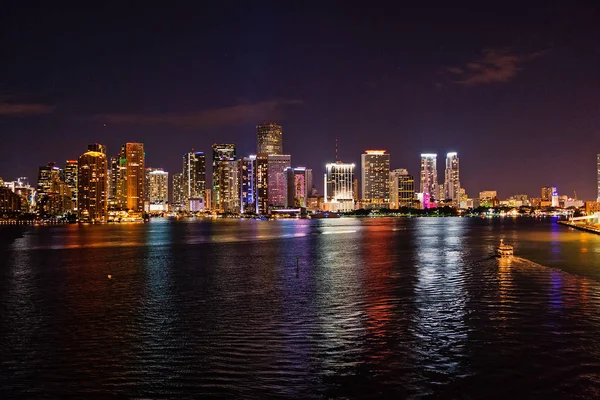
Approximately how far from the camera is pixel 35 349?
23391mm

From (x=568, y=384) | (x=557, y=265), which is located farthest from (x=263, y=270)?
(x=568, y=384)

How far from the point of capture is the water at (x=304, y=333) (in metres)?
18.6

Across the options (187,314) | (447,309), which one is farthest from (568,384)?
(187,314)

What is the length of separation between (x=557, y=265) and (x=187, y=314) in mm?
36269

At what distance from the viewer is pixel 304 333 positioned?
25.5m

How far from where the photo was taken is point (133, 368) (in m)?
20.5

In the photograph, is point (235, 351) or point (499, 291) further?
point (499, 291)

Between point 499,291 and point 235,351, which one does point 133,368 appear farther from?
point 499,291

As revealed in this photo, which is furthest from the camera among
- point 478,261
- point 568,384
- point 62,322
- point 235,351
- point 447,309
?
point 478,261

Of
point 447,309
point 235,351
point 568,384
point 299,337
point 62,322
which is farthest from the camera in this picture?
point 447,309

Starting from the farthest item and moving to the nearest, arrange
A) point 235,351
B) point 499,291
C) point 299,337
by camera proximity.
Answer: point 499,291 < point 299,337 < point 235,351

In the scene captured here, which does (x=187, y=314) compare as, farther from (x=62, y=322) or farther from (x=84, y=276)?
(x=84, y=276)

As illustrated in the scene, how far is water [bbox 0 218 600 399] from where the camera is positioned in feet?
61.2

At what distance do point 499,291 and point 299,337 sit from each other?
57.2 ft
